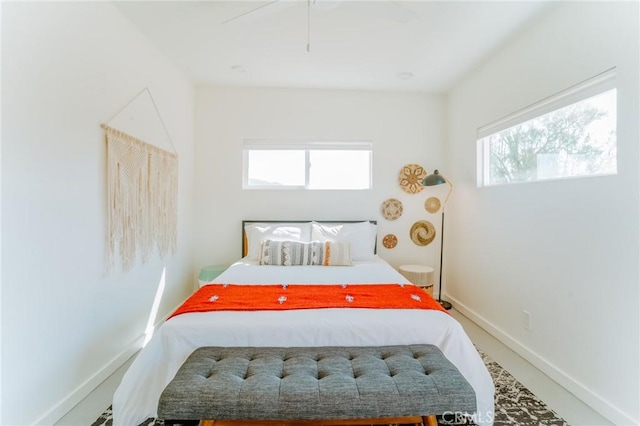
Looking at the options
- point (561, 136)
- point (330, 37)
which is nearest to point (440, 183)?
point (561, 136)

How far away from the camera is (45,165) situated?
1617 mm

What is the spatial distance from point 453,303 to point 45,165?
3929mm

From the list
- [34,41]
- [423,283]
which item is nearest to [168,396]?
[34,41]

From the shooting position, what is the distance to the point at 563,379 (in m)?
1.99

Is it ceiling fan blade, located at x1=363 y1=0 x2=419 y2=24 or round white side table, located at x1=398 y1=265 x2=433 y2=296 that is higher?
ceiling fan blade, located at x1=363 y1=0 x2=419 y2=24

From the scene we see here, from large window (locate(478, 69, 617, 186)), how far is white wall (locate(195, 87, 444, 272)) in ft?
3.26

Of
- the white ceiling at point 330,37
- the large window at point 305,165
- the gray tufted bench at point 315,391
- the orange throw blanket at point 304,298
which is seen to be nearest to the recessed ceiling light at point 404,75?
the white ceiling at point 330,37

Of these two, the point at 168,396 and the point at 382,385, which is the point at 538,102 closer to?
the point at 382,385

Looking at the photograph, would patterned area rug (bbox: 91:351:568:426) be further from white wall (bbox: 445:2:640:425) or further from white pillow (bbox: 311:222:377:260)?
white pillow (bbox: 311:222:377:260)

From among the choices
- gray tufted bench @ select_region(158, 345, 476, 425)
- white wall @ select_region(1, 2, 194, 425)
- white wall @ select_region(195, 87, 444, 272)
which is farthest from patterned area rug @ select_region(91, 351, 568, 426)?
white wall @ select_region(195, 87, 444, 272)

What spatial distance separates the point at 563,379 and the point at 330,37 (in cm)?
306

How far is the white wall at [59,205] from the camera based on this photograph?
145cm

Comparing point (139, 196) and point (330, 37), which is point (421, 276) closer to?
point (330, 37)

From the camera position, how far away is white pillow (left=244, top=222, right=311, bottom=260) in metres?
3.18
